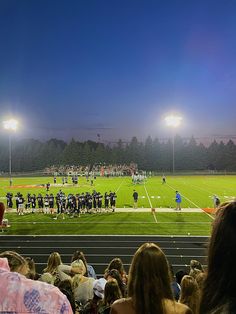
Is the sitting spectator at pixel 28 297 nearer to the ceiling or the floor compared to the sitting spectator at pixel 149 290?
nearer to the ceiling

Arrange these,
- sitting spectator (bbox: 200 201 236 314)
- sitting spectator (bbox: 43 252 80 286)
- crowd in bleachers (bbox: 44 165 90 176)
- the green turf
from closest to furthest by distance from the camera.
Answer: sitting spectator (bbox: 200 201 236 314) → sitting spectator (bbox: 43 252 80 286) → the green turf → crowd in bleachers (bbox: 44 165 90 176)

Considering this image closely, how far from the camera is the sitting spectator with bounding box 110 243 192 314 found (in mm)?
2932

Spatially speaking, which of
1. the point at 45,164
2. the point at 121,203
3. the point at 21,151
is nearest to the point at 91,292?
the point at 121,203

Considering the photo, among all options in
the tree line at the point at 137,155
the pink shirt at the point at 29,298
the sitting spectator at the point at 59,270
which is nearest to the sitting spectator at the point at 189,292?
the sitting spectator at the point at 59,270

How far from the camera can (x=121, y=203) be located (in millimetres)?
30234

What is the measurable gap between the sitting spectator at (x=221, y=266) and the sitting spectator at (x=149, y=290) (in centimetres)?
109

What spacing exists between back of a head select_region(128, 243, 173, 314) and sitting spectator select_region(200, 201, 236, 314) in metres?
1.09

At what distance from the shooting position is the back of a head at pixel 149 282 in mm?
2930

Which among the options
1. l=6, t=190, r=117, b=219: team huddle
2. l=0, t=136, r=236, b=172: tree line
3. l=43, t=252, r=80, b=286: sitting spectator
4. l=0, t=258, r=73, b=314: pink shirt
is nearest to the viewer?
l=0, t=258, r=73, b=314: pink shirt

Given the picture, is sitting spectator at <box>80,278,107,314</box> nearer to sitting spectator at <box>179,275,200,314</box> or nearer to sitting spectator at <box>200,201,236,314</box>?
sitting spectator at <box>179,275,200,314</box>

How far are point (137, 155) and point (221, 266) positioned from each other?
4570 inches

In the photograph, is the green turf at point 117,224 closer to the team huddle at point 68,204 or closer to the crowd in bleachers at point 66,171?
the team huddle at point 68,204

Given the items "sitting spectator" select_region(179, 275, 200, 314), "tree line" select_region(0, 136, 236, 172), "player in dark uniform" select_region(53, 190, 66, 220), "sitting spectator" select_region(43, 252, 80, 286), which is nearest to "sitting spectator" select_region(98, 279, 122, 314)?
"sitting spectator" select_region(179, 275, 200, 314)

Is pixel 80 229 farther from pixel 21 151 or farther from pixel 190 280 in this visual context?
pixel 21 151
